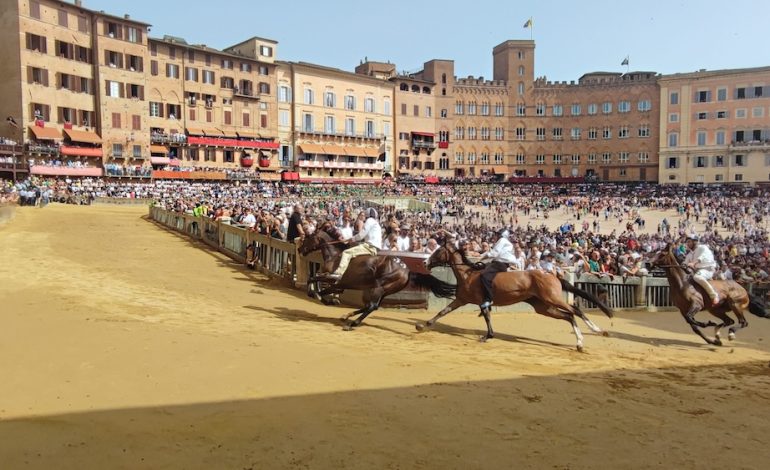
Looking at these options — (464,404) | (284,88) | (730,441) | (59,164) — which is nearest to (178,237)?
(464,404)

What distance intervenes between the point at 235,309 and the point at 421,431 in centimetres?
652

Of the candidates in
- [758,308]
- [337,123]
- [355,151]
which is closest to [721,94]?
[355,151]

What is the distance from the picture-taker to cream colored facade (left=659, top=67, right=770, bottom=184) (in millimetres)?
72188

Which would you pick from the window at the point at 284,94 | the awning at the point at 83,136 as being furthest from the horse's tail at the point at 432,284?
the window at the point at 284,94

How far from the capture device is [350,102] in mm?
75000

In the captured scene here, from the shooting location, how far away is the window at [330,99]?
237 feet

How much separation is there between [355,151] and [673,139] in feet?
144

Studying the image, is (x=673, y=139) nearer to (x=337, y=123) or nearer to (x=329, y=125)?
(x=337, y=123)

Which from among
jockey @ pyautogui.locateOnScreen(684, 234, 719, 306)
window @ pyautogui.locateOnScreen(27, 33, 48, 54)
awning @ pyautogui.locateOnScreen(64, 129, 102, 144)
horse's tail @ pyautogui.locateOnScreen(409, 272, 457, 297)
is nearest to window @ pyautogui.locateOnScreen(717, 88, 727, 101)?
awning @ pyautogui.locateOnScreen(64, 129, 102, 144)

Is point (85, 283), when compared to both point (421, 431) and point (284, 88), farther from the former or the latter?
point (284, 88)

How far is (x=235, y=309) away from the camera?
1108 centimetres

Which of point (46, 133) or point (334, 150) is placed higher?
point (334, 150)

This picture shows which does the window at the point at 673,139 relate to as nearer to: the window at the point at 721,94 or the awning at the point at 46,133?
the window at the point at 721,94

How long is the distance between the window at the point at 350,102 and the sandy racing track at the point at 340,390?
65104mm
